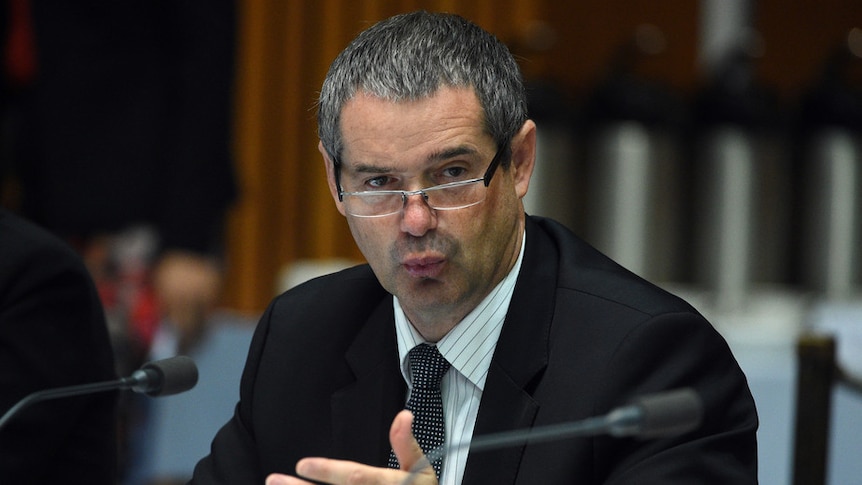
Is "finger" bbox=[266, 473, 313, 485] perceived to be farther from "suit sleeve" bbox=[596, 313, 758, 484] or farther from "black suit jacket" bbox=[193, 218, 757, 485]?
"suit sleeve" bbox=[596, 313, 758, 484]

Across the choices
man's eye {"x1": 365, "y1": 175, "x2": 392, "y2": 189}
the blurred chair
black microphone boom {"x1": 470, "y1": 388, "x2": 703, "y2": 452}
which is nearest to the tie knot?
man's eye {"x1": 365, "y1": 175, "x2": 392, "y2": 189}

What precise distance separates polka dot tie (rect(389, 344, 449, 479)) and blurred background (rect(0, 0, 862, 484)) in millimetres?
2327

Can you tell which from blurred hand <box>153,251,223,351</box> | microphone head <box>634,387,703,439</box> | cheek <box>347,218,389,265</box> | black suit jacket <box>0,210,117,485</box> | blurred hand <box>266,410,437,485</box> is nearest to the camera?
microphone head <box>634,387,703,439</box>

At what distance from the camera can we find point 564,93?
17.2ft

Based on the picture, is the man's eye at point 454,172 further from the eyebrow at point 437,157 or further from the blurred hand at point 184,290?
the blurred hand at point 184,290

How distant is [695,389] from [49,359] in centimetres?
106

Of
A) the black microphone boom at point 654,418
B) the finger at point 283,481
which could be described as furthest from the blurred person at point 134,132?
the black microphone boom at point 654,418

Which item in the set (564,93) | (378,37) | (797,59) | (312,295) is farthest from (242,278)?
(378,37)

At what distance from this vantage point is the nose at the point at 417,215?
1.82 m

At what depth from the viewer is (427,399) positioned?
1947 mm

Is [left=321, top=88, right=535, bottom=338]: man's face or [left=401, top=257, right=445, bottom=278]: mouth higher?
[left=321, top=88, right=535, bottom=338]: man's face

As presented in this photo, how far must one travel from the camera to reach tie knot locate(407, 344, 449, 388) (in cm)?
195

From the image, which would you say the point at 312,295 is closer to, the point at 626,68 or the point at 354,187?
the point at 354,187

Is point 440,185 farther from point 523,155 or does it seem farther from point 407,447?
point 407,447
